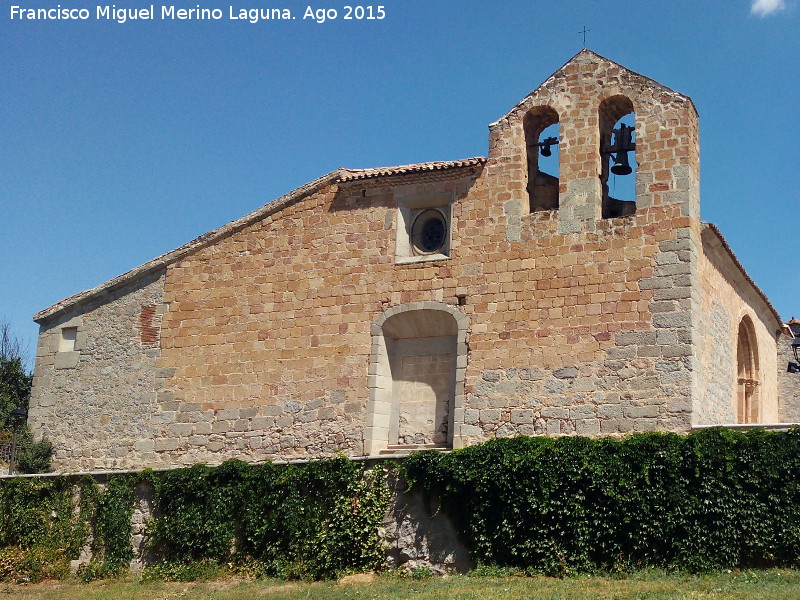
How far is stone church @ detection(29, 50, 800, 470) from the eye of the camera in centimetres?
1720

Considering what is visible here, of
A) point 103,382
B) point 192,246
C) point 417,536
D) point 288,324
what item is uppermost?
point 192,246

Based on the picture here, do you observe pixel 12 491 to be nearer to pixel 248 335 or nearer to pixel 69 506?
pixel 69 506

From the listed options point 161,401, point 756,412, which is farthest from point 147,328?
point 756,412

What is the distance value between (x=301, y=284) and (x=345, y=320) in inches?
47.4

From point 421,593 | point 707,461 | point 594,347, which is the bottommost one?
point 421,593

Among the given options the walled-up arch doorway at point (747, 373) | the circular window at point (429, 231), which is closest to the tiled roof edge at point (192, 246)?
the circular window at point (429, 231)

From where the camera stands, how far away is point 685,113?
17.7 metres

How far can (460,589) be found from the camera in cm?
1456

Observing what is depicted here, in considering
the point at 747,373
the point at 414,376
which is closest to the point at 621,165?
the point at 414,376

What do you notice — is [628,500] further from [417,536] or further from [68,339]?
[68,339]

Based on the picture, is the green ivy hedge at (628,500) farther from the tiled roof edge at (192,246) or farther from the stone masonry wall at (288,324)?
the tiled roof edge at (192,246)

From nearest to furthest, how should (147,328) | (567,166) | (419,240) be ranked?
(567,166) → (419,240) → (147,328)

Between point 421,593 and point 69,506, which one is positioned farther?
point 69,506

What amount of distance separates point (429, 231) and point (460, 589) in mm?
7204
